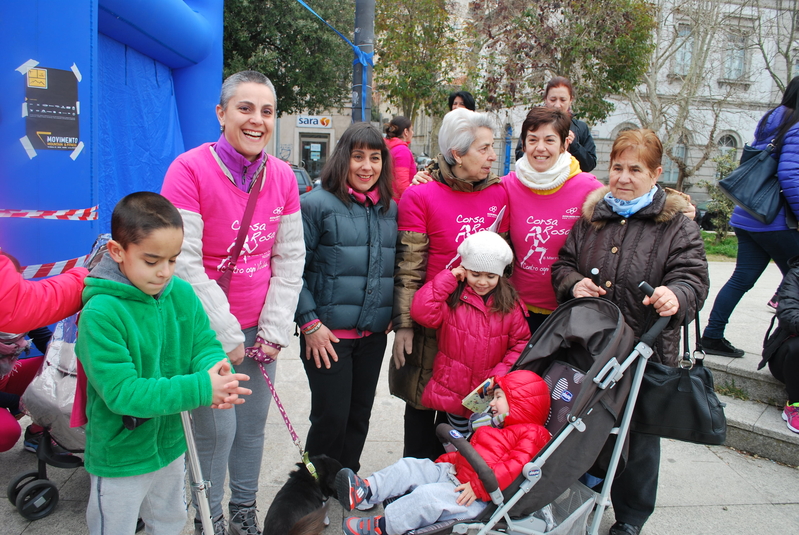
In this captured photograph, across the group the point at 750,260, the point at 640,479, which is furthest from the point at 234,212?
the point at 750,260

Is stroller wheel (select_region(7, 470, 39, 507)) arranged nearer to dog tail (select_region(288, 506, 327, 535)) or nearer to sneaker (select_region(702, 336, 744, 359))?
dog tail (select_region(288, 506, 327, 535))

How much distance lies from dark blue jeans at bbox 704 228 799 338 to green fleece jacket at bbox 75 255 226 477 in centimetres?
376

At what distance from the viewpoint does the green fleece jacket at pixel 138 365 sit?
1.68m

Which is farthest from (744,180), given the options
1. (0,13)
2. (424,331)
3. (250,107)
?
(0,13)

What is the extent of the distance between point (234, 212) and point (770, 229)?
11.7ft

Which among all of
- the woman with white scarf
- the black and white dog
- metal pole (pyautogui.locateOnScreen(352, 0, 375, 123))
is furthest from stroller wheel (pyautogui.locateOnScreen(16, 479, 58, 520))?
metal pole (pyautogui.locateOnScreen(352, 0, 375, 123))

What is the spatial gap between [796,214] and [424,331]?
8.69ft

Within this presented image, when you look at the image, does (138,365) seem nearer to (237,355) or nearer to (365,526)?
(237,355)

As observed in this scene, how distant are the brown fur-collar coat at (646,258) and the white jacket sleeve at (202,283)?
1551mm

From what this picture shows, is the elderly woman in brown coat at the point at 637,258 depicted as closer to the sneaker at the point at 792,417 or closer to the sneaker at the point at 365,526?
the sneaker at the point at 365,526

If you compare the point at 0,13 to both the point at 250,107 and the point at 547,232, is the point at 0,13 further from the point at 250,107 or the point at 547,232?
the point at 547,232

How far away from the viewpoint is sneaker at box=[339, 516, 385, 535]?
2.31m

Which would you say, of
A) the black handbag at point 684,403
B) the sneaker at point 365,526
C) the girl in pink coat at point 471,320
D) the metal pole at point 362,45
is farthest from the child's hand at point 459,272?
the metal pole at point 362,45

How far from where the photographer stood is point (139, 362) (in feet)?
5.83
